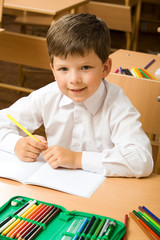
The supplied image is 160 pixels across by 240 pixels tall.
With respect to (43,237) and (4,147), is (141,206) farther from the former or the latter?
(4,147)

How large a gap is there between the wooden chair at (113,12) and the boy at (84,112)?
114 inches

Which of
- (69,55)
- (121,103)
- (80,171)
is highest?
(69,55)

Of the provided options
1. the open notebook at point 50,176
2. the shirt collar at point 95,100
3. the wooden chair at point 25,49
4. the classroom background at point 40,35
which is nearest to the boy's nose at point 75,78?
the shirt collar at point 95,100

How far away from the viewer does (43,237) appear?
917 millimetres

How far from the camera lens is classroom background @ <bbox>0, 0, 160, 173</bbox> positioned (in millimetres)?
4066

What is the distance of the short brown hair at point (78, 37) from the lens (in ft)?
4.05

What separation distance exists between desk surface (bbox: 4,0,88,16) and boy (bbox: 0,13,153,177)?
1639 millimetres

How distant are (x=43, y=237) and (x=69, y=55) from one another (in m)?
0.55

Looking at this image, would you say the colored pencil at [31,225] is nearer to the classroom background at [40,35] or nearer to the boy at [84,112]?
the boy at [84,112]

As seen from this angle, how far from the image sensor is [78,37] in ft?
4.09

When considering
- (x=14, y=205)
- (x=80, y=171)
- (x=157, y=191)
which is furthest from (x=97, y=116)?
(x=14, y=205)

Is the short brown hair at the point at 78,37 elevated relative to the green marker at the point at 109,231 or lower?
elevated

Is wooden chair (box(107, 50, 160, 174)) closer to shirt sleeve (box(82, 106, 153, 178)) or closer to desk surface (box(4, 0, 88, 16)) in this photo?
shirt sleeve (box(82, 106, 153, 178))

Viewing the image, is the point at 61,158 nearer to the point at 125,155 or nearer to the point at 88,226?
the point at 125,155
